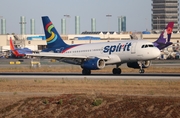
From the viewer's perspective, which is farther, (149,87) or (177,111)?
(149,87)

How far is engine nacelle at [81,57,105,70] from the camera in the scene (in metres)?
53.0

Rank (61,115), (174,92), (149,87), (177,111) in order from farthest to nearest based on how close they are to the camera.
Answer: (149,87) → (174,92) → (61,115) → (177,111)

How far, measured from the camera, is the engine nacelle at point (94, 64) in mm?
52969

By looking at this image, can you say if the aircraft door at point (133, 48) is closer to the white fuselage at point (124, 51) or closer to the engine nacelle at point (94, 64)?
the white fuselage at point (124, 51)

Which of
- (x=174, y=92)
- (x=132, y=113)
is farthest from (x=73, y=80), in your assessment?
(x=132, y=113)

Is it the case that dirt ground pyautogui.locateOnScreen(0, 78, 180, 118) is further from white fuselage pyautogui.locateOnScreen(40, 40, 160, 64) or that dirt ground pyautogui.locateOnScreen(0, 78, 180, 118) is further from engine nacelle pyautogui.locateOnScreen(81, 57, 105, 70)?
engine nacelle pyautogui.locateOnScreen(81, 57, 105, 70)

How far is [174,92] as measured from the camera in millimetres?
34625

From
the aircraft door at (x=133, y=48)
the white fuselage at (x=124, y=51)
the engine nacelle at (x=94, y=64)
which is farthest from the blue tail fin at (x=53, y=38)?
the aircraft door at (x=133, y=48)

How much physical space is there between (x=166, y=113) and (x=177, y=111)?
0.56 m

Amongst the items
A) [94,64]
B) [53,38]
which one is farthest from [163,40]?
[94,64]

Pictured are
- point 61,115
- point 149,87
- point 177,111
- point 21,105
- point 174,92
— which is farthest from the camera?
point 149,87

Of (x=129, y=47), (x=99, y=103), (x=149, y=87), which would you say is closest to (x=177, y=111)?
(x=99, y=103)

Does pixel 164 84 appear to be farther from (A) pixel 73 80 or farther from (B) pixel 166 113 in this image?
(B) pixel 166 113

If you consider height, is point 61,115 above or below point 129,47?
below
